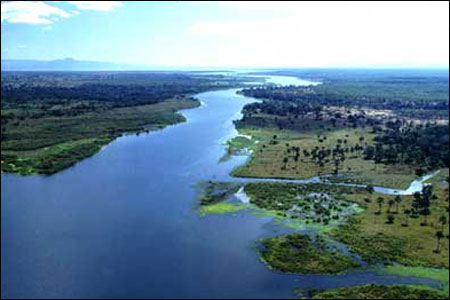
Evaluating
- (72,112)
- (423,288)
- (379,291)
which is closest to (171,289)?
(379,291)

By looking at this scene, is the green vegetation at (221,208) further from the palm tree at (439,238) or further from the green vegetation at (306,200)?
the palm tree at (439,238)

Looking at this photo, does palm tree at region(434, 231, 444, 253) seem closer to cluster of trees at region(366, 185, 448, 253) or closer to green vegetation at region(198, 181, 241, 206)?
cluster of trees at region(366, 185, 448, 253)

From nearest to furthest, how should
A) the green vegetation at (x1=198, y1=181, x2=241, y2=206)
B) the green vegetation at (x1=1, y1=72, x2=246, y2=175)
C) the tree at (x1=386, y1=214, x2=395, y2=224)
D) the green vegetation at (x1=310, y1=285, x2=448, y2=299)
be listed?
the green vegetation at (x1=310, y1=285, x2=448, y2=299)
the tree at (x1=386, y1=214, x2=395, y2=224)
the green vegetation at (x1=198, y1=181, x2=241, y2=206)
the green vegetation at (x1=1, y1=72, x2=246, y2=175)

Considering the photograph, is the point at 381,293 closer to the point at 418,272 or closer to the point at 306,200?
the point at 418,272

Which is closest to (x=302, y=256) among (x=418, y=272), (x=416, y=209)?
(x=418, y=272)

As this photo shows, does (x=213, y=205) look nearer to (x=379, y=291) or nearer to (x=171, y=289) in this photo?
(x=171, y=289)

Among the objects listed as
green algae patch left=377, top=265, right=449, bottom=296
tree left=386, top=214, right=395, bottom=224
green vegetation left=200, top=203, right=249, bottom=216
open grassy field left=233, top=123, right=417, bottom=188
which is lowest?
green algae patch left=377, top=265, right=449, bottom=296

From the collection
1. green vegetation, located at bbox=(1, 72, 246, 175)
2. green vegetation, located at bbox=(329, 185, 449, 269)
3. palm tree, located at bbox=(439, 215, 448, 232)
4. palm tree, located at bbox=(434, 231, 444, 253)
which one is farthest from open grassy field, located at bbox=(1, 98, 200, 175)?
palm tree, located at bbox=(439, 215, 448, 232)

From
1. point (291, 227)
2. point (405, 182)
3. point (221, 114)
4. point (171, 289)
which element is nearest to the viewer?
point (171, 289)
